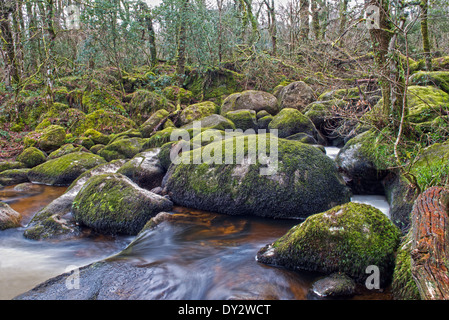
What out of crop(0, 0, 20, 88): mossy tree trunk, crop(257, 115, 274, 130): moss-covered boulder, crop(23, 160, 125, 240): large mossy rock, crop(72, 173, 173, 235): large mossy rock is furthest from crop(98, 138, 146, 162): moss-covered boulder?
crop(0, 0, 20, 88): mossy tree trunk

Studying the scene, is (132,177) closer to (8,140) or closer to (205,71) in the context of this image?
(8,140)

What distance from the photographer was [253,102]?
11.7 m

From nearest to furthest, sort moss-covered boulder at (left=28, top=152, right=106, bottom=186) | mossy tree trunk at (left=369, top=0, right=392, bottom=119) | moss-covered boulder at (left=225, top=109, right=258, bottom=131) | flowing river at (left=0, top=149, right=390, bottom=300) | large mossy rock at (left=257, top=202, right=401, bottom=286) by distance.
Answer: large mossy rock at (left=257, top=202, right=401, bottom=286) → flowing river at (left=0, top=149, right=390, bottom=300) → mossy tree trunk at (left=369, top=0, right=392, bottom=119) → moss-covered boulder at (left=28, top=152, right=106, bottom=186) → moss-covered boulder at (left=225, top=109, right=258, bottom=131)

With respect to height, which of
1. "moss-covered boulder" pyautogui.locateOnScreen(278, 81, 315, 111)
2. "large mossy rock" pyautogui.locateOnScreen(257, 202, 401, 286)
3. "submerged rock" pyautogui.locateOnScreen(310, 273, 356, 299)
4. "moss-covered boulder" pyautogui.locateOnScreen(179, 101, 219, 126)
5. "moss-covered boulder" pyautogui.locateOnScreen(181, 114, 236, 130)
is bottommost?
"submerged rock" pyautogui.locateOnScreen(310, 273, 356, 299)

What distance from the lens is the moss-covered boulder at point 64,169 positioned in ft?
27.4

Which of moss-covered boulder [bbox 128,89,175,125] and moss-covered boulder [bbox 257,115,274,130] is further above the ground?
moss-covered boulder [bbox 128,89,175,125]

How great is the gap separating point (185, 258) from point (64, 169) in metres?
6.20

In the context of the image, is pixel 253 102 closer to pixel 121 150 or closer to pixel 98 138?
pixel 121 150

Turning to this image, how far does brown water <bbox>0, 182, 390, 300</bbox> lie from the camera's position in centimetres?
313

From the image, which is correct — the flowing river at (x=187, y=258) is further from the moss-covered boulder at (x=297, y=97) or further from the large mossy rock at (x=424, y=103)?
the moss-covered boulder at (x=297, y=97)

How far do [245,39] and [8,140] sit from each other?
1270 centimetres

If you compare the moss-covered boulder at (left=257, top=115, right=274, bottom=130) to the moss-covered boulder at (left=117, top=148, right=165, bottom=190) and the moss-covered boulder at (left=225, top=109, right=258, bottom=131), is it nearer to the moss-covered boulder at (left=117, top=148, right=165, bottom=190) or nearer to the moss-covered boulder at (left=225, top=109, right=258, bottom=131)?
the moss-covered boulder at (left=225, top=109, right=258, bottom=131)

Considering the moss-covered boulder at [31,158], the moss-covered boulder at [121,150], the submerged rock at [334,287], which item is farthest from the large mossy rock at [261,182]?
the moss-covered boulder at [31,158]

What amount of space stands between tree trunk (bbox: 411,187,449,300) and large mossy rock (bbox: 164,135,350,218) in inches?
85.4
